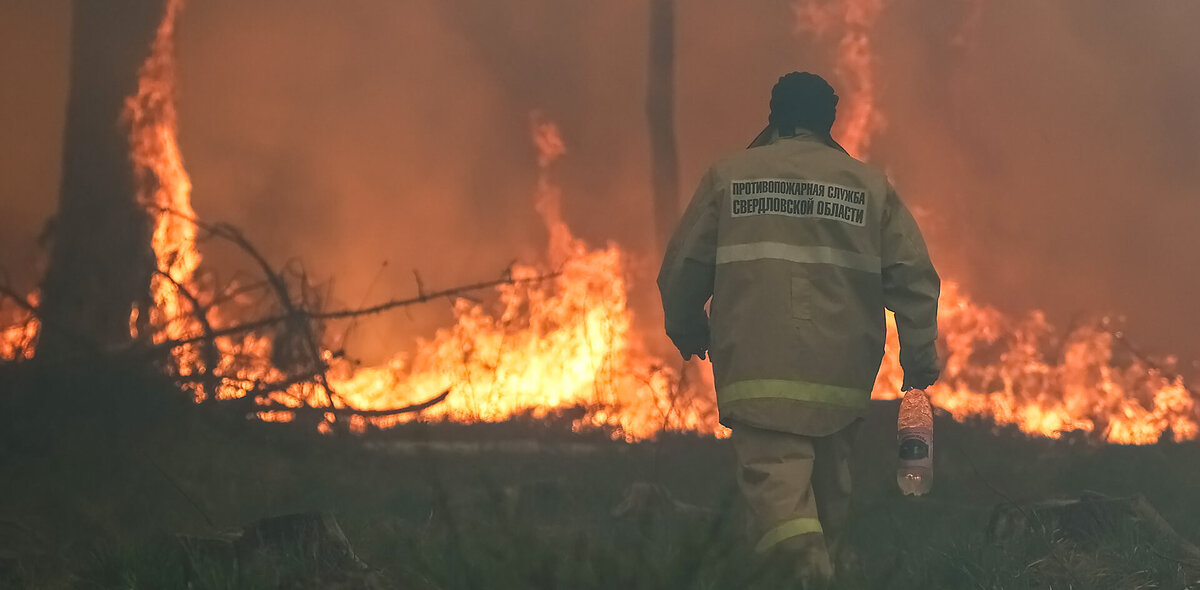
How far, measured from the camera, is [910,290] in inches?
155

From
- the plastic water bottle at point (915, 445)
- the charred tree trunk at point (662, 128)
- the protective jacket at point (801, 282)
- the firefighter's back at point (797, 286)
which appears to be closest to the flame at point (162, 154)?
the charred tree trunk at point (662, 128)

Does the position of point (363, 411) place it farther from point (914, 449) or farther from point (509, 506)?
point (914, 449)

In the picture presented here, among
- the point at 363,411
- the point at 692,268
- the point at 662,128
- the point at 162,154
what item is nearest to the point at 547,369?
the point at 363,411

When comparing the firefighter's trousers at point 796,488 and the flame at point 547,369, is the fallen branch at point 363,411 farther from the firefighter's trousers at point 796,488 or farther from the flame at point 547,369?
the firefighter's trousers at point 796,488

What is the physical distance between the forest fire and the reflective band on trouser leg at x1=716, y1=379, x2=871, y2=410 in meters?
2.53

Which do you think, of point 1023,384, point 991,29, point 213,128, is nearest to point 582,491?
point 213,128

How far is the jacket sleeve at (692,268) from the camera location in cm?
402

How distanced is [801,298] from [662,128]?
3.35m

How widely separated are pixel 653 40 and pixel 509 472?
8.63 ft

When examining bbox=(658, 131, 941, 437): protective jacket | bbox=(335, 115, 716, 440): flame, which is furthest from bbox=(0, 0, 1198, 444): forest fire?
bbox=(658, 131, 941, 437): protective jacket

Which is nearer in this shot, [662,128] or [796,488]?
[796,488]

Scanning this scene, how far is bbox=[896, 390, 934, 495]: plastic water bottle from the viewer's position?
394 centimetres

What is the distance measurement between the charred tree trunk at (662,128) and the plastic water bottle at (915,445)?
10.2ft

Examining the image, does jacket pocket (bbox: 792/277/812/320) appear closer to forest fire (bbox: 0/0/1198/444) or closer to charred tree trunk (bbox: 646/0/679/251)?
forest fire (bbox: 0/0/1198/444)
